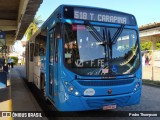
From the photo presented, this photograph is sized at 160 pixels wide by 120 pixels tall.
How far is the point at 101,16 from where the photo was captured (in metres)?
7.69

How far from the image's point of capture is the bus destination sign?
745cm

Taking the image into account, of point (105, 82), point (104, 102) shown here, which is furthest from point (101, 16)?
point (104, 102)

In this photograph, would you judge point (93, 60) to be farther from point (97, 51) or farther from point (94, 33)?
point (94, 33)

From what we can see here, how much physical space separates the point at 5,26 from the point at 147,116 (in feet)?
52.2

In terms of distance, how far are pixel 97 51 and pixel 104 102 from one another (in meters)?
1.35

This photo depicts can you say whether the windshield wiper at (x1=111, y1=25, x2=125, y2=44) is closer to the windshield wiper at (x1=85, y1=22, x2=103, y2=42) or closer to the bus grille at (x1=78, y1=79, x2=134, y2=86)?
the windshield wiper at (x1=85, y1=22, x2=103, y2=42)

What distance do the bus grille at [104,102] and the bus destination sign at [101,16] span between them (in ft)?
7.03

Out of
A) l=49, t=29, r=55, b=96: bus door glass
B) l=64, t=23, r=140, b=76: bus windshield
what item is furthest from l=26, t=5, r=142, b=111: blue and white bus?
l=49, t=29, r=55, b=96: bus door glass

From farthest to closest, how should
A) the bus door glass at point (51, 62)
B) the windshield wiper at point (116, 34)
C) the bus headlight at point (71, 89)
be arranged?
1. the bus door glass at point (51, 62)
2. the windshield wiper at point (116, 34)
3. the bus headlight at point (71, 89)

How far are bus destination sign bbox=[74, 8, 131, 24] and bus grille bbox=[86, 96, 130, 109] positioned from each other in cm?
214

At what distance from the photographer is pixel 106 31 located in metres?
7.58

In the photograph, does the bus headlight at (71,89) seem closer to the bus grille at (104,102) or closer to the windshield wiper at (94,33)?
the bus grille at (104,102)

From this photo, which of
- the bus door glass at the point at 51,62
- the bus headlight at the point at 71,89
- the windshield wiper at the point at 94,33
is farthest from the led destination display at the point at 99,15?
the bus headlight at the point at 71,89

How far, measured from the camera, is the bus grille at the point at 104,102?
720 cm
